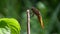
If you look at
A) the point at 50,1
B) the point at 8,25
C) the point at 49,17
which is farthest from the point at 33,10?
the point at 50,1

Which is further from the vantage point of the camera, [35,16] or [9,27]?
[35,16]

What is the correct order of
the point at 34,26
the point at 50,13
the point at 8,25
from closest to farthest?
the point at 8,25
the point at 34,26
the point at 50,13

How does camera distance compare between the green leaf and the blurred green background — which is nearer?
the green leaf

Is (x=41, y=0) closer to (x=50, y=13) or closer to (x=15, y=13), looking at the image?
(x=50, y=13)

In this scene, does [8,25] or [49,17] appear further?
[49,17]

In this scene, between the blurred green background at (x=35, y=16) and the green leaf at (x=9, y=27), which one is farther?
the blurred green background at (x=35, y=16)

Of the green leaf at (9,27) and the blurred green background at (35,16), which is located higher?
the blurred green background at (35,16)

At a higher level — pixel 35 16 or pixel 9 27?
pixel 35 16

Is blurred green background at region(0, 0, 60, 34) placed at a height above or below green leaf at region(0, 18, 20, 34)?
above
